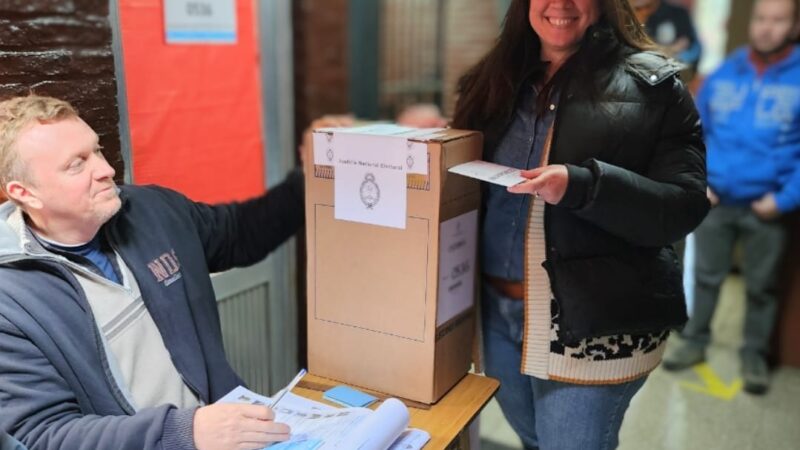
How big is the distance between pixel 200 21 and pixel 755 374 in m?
2.58

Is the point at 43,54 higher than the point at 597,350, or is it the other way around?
the point at 43,54

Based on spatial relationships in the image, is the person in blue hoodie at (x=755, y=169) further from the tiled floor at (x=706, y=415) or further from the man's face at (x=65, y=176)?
the man's face at (x=65, y=176)

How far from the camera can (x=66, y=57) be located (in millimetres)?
1436

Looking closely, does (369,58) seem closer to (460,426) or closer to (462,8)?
(460,426)

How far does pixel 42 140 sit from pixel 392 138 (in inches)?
24.2

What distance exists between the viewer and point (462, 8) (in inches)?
202

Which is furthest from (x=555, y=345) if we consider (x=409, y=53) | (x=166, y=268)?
(x=409, y=53)

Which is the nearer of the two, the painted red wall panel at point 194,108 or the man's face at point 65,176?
Result: the man's face at point 65,176

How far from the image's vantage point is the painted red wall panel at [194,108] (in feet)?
5.49

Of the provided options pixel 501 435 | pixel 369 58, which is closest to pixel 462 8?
pixel 369 58

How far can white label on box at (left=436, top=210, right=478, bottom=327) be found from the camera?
4.27ft

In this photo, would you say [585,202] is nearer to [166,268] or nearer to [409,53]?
[166,268]

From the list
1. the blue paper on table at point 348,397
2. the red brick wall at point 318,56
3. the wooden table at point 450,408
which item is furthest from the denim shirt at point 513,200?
the red brick wall at point 318,56

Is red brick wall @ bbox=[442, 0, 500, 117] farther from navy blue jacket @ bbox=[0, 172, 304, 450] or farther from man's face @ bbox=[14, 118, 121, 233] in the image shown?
man's face @ bbox=[14, 118, 121, 233]
